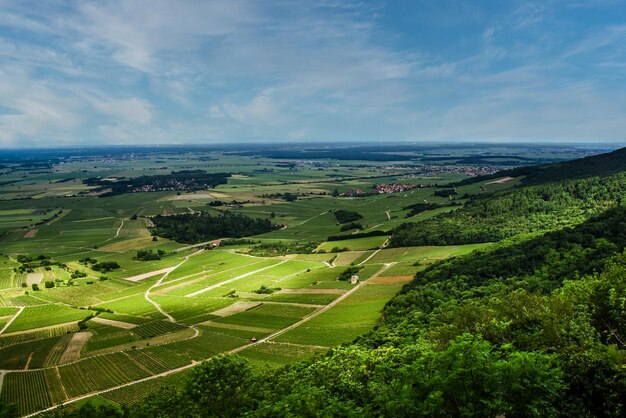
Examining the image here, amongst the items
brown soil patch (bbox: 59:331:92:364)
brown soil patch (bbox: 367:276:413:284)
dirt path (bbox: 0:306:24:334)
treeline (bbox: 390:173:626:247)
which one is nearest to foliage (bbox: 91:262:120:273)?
dirt path (bbox: 0:306:24:334)

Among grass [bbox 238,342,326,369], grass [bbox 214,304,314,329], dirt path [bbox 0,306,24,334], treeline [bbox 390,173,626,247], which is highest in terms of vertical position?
treeline [bbox 390,173,626,247]

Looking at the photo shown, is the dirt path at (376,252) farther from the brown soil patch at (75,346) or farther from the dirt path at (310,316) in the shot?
the brown soil patch at (75,346)

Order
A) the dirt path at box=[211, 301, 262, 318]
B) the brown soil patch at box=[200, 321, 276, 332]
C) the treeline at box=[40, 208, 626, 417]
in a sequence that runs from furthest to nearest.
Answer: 1. the dirt path at box=[211, 301, 262, 318]
2. the brown soil patch at box=[200, 321, 276, 332]
3. the treeline at box=[40, 208, 626, 417]

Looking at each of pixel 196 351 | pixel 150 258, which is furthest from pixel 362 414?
pixel 150 258

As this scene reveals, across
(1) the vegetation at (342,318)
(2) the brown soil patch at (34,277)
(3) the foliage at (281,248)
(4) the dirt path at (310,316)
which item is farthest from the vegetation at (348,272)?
(2) the brown soil patch at (34,277)

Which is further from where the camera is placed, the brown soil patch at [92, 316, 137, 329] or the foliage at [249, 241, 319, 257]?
the foliage at [249, 241, 319, 257]

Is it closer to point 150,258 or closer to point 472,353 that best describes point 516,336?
point 472,353

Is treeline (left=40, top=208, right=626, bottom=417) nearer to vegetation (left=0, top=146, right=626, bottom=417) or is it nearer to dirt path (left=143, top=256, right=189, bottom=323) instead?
vegetation (left=0, top=146, right=626, bottom=417)
